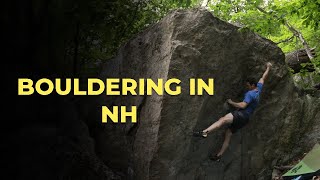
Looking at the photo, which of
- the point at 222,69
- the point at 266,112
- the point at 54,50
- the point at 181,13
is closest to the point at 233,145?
the point at 266,112

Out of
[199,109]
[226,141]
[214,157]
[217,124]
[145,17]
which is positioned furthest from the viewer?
[145,17]

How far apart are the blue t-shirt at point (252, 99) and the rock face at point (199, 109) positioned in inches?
15.9

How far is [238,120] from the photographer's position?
861 centimetres

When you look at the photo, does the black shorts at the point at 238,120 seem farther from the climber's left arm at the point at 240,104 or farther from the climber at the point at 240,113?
the climber's left arm at the point at 240,104

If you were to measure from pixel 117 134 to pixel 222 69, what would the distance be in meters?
3.28

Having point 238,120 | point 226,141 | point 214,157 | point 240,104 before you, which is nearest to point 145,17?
point 240,104

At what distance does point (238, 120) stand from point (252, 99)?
65 cm

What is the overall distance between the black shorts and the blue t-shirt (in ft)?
0.53

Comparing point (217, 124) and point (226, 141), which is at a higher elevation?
point (217, 124)

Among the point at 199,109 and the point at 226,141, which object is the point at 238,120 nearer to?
the point at 226,141

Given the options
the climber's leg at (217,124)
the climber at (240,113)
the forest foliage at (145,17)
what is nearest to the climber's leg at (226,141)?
the climber at (240,113)

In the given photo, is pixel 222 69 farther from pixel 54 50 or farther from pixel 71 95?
pixel 54 50

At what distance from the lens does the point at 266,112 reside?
9406 millimetres

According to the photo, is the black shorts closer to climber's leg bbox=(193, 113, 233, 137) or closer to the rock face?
climber's leg bbox=(193, 113, 233, 137)
